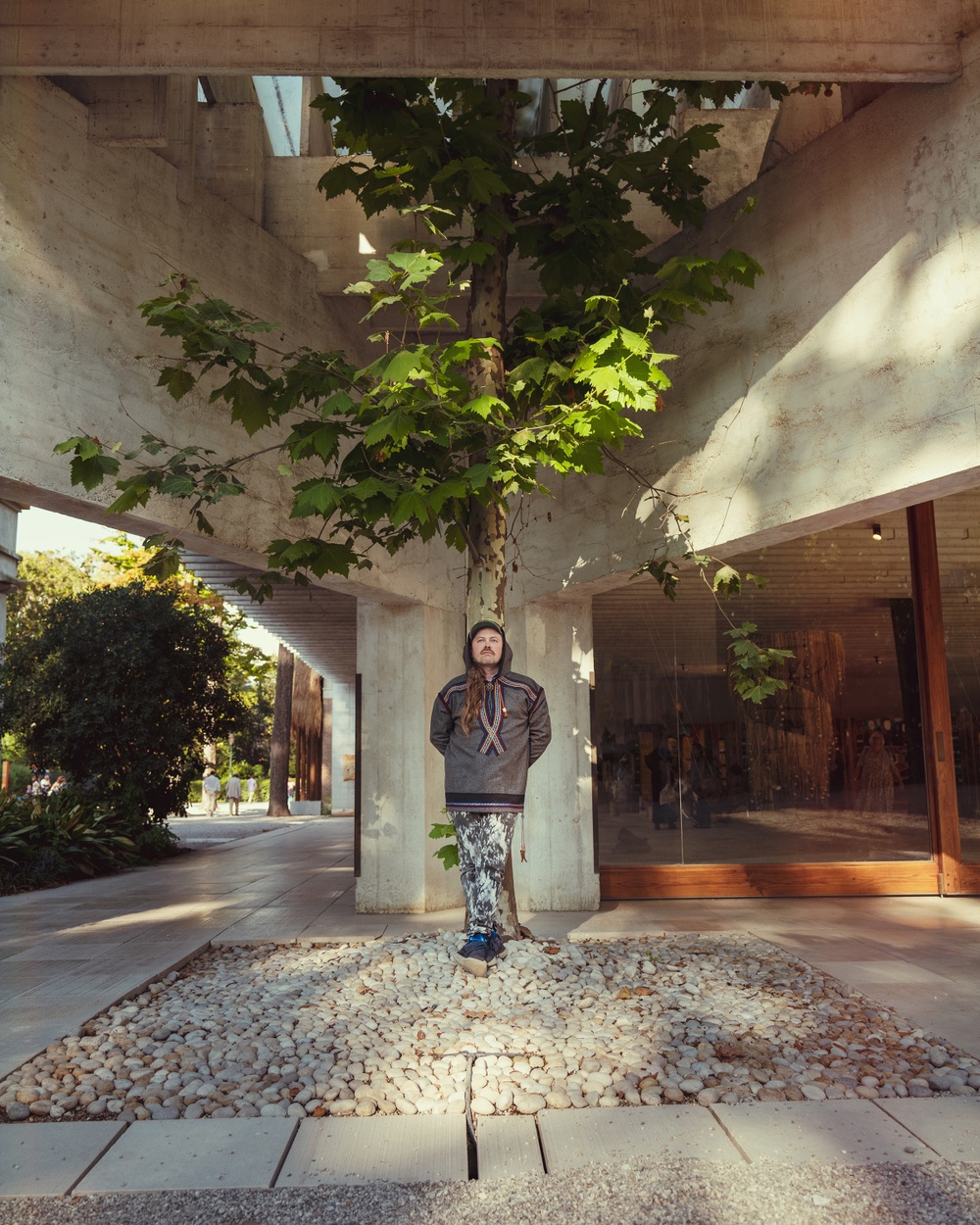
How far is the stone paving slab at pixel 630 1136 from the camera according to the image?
9.56 feet

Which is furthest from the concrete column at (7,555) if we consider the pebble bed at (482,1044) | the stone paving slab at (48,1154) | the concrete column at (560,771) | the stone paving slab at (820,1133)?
the stone paving slab at (820,1133)

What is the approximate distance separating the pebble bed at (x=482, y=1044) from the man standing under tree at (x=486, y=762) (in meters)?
0.43

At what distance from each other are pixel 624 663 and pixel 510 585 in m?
1.27

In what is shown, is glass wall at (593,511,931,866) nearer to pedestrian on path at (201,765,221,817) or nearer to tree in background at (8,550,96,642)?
pedestrian on path at (201,765,221,817)

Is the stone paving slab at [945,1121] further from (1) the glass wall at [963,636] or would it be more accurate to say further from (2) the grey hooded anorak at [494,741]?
(1) the glass wall at [963,636]

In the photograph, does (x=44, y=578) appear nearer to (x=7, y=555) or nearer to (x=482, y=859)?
(x=7, y=555)

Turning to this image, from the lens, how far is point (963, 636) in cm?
824

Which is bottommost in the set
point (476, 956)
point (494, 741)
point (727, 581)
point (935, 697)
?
point (476, 956)

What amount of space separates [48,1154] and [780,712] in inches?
271

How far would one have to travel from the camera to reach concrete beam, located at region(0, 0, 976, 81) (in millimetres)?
5000

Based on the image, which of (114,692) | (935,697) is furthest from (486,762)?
(114,692)

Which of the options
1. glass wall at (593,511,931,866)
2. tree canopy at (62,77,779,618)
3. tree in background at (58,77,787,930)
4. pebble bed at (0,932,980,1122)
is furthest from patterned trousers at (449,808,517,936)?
glass wall at (593,511,931,866)

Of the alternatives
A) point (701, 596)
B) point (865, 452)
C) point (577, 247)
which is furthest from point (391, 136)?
point (701, 596)

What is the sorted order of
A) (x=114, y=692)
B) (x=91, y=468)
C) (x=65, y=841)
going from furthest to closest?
(x=114, y=692), (x=65, y=841), (x=91, y=468)
